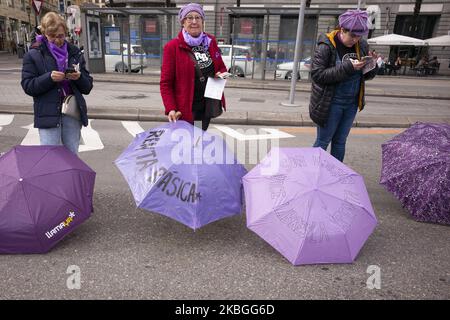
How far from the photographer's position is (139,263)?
2.87 m

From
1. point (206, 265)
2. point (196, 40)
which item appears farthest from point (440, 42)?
point (206, 265)

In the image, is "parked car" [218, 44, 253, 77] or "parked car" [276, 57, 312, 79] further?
"parked car" [218, 44, 253, 77]

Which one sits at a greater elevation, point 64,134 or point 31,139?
point 64,134

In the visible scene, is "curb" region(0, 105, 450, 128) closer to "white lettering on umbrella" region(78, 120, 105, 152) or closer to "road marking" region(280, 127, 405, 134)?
"road marking" region(280, 127, 405, 134)

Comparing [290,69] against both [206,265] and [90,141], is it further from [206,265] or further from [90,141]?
[206,265]

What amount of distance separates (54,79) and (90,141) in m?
3.39

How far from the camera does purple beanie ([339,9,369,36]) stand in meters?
3.48

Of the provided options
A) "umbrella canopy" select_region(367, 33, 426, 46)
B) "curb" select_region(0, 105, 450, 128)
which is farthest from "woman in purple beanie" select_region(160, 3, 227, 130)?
"umbrella canopy" select_region(367, 33, 426, 46)

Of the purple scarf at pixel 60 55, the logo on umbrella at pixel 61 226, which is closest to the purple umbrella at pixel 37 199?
the logo on umbrella at pixel 61 226

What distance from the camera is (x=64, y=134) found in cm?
375

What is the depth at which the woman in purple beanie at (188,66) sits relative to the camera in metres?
3.42

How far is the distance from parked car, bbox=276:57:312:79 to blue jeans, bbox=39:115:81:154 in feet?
45.1

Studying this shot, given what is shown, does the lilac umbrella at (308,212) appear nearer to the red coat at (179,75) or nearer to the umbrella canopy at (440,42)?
the red coat at (179,75)
